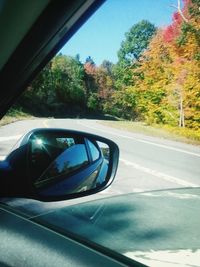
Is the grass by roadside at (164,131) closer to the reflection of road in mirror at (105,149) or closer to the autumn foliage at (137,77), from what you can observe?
the autumn foliage at (137,77)

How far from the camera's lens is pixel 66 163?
61.0 inches

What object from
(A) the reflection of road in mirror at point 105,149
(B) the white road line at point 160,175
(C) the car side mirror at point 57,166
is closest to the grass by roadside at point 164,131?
(B) the white road line at point 160,175

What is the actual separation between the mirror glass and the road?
2250 mm

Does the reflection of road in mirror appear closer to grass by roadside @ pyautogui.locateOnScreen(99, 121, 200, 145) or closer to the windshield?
the windshield

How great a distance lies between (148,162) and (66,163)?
6.54 meters

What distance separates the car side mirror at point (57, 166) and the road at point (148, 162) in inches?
90.1

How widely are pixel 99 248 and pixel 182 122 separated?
8.13 meters

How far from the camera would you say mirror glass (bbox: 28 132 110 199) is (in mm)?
1339

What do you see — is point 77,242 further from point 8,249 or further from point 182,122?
point 182,122

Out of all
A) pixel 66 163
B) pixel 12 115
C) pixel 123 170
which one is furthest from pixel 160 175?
pixel 66 163

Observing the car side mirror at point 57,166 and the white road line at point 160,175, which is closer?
the car side mirror at point 57,166

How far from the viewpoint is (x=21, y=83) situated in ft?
4.33

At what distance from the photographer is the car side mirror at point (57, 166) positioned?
1.24 meters

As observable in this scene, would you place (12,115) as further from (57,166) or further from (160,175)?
(160,175)
